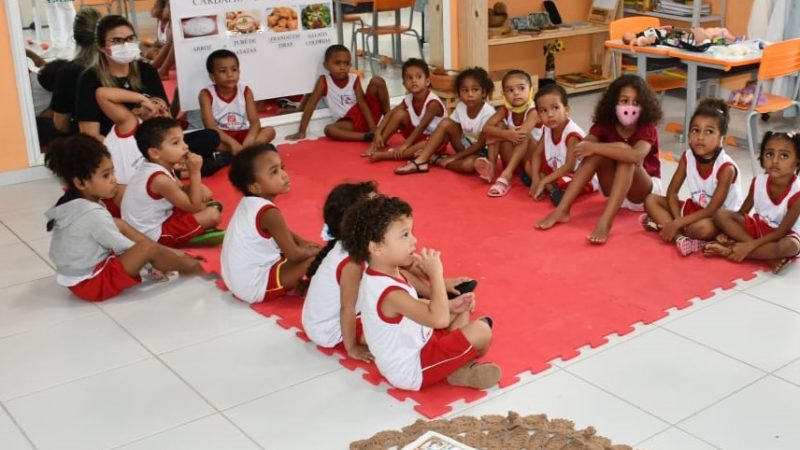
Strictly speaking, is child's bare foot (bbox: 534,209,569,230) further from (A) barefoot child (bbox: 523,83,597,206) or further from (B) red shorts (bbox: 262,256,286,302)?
(B) red shorts (bbox: 262,256,286,302)

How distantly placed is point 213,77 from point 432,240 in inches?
93.7

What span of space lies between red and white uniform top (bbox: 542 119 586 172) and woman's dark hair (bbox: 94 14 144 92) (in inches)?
97.0

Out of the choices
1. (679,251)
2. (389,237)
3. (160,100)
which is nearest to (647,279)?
(679,251)

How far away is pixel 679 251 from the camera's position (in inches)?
167

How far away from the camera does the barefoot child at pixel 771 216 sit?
3.97m

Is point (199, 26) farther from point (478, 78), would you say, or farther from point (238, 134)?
point (478, 78)

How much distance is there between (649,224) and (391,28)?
3511mm

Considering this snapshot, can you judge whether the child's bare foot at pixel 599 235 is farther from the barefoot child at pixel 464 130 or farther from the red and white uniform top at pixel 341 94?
the red and white uniform top at pixel 341 94

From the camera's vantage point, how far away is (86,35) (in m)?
5.36

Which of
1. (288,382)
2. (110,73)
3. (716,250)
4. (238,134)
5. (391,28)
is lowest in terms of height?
(288,382)

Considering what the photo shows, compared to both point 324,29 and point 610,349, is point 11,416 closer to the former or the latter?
point 610,349

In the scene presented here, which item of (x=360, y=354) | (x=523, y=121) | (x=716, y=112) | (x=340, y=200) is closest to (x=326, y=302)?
(x=360, y=354)

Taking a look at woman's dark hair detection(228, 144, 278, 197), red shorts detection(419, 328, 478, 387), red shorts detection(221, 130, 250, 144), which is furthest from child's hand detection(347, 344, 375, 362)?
red shorts detection(221, 130, 250, 144)

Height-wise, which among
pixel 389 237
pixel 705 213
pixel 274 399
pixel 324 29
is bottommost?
pixel 274 399
